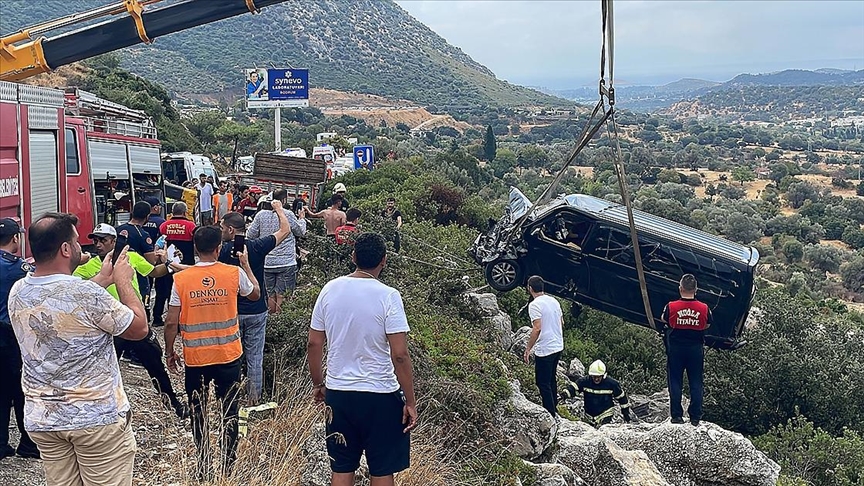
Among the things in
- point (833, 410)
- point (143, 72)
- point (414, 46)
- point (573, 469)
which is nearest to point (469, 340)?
point (573, 469)

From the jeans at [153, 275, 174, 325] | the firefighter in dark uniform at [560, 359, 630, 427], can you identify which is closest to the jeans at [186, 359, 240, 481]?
the jeans at [153, 275, 174, 325]

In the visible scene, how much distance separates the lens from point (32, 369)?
3.52 metres

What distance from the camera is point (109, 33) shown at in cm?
1124

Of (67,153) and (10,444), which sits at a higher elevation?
(67,153)

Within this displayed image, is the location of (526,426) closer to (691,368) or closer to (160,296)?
(691,368)

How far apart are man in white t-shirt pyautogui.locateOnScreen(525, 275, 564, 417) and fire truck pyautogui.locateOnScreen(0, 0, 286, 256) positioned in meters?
5.30

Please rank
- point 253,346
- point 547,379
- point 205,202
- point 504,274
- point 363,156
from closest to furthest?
point 253,346
point 547,379
point 504,274
point 205,202
point 363,156

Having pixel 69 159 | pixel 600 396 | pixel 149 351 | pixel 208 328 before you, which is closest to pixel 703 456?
pixel 600 396

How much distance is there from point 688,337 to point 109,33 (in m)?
9.10

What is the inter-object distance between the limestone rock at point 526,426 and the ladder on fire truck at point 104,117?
7.78 metres

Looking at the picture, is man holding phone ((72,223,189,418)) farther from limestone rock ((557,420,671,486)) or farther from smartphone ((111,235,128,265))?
limestone rock ((557,420,671,486))

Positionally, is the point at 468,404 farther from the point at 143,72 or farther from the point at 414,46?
the point at 414,46

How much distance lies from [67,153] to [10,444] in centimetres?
555

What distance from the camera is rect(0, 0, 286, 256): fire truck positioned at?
330 inches
